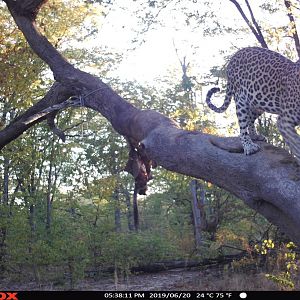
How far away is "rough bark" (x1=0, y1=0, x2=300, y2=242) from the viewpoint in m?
4.42

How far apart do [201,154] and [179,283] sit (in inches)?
245

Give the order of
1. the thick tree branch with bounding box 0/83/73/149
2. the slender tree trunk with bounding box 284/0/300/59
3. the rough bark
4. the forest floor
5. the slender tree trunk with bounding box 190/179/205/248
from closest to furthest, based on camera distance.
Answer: the rough bark
the thick tree branch with bounding box 0/83/73/149
the slender tree trunk with bounding box 284/0/300/59
the forest floor
the slender tree trunk with bounding box 190/179/205/248

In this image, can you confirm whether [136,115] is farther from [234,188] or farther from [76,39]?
[76,39]

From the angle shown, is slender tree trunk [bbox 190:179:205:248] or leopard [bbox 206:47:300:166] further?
slender tree trunk [bbox 190:179:205:248]

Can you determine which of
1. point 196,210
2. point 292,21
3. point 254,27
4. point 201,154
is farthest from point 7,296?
point 196,210

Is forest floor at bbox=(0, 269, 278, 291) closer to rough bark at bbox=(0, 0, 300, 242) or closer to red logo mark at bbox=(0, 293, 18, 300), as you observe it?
red logo mark at bbox=(0, 293, 18, 300)

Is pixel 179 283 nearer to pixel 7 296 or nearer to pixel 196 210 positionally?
pixel 7 296

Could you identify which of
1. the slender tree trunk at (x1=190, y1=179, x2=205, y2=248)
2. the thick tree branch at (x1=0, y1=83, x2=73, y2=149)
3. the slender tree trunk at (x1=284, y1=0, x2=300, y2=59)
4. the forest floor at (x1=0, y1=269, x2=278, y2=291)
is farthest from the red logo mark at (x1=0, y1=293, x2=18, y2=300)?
the slender tree trunk at (x1=190, y1=179, x2=205, y2=248)

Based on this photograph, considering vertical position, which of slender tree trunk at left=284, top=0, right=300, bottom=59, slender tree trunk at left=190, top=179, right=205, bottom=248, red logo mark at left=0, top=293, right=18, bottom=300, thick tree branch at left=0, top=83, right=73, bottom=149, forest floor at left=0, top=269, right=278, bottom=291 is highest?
slender tree trunk at left=284, top=0, right=300, bottom=59

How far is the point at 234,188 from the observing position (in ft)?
16.0

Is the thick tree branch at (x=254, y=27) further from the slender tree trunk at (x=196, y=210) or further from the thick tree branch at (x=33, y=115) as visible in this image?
the slender tree trunk at (x=196, y=210)

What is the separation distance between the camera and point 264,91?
5148mm

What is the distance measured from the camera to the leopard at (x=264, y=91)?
4836 mm

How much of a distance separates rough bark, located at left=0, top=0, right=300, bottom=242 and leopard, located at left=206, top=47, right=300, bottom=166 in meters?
0.19
